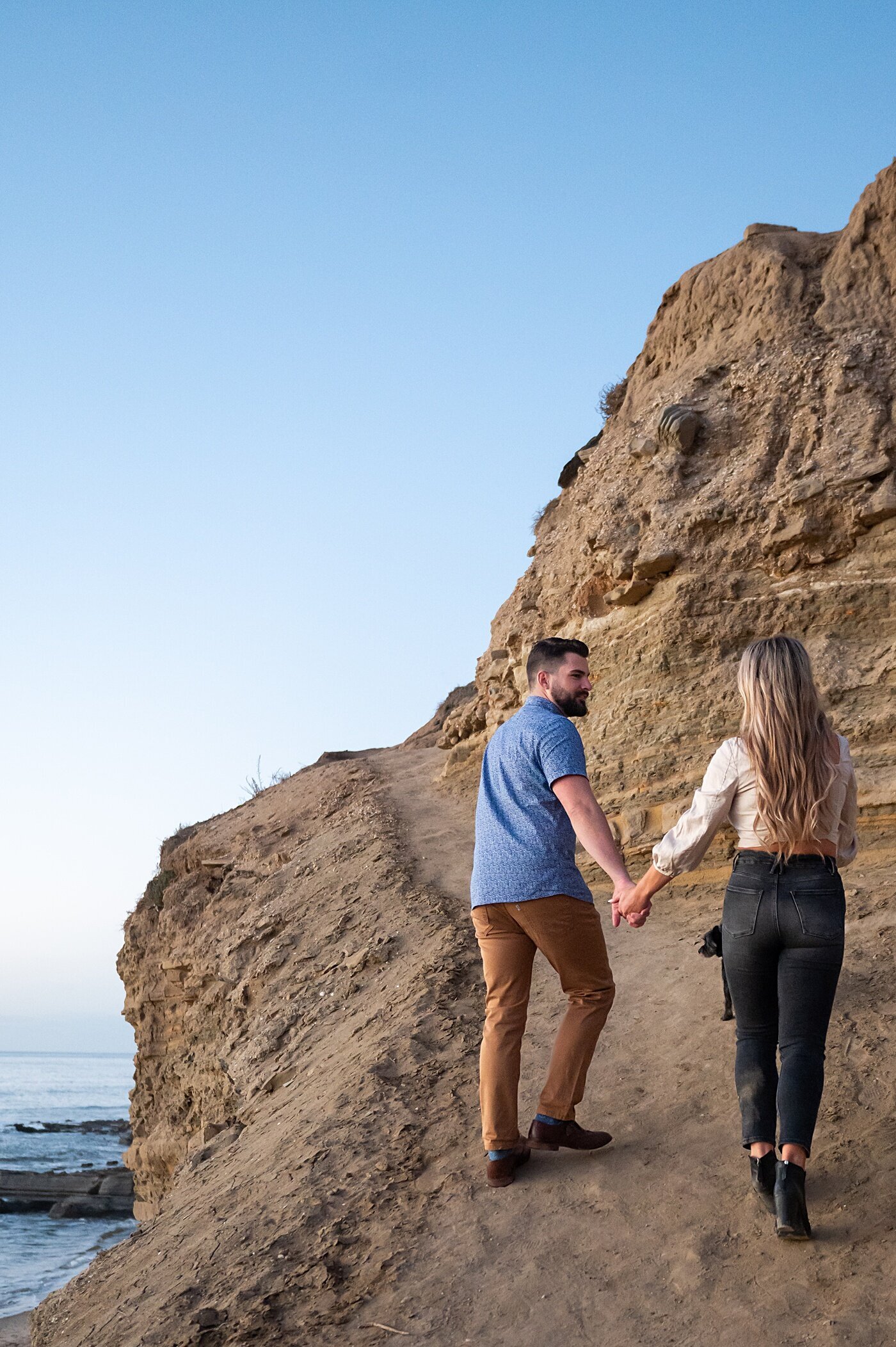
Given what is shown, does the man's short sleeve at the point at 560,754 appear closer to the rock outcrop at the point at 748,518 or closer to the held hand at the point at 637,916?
the held hand at the point at 637,916

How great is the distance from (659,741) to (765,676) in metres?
4.74

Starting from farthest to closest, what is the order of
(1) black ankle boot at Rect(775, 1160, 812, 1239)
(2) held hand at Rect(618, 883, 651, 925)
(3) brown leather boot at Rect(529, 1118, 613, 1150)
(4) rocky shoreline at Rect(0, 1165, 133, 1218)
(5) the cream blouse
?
(4) rocky shoreline at Rect(0, 1165, 133, 1218) → (3) brown leather boot at Rect(529, 1118, 613, 1150) → (2) held hand at Rect(618, 883, 651, 925) → (5) the cream blouse → (1) black ankle boot at Rect(775, 1160, 812, 1239)

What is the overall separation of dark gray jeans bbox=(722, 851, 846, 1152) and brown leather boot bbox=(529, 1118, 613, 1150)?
0.78m

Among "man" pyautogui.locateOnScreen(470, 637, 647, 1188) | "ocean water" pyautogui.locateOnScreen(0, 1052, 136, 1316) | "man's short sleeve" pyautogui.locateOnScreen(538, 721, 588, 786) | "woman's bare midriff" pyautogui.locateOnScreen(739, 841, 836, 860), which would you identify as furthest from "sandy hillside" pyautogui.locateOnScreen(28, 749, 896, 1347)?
"ocean water" pyautogui.locateOnScreen(0, 1052, 136, 1316)

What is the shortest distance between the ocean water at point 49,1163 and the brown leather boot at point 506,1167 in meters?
10.9

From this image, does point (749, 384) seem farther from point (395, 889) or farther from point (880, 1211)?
point (880, 1211)

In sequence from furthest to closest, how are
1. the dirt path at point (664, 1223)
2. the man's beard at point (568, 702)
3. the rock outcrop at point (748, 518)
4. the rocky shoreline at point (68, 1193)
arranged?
1. the rocky shoreline at point (68, 1193)
2. the rock outcrop at point (748, 518)
3. the man's beard at point (568, 702)
4. the dirt path at point (664, 1223)

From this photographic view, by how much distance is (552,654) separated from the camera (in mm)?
4387

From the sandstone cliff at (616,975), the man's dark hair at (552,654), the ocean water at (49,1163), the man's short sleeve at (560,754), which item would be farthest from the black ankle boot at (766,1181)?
the ocean water at (49,1163)

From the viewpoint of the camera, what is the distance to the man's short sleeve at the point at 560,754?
4.07m

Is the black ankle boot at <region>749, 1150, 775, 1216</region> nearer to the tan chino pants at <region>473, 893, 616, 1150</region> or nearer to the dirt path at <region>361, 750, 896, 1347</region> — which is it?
the dirt path at <region>361, 750, 896, 1347</region>

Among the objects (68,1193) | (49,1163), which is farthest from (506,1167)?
(49,1163)

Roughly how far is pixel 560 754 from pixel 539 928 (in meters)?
0.67

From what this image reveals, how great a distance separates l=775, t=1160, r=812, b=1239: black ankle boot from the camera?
336 centimetres
